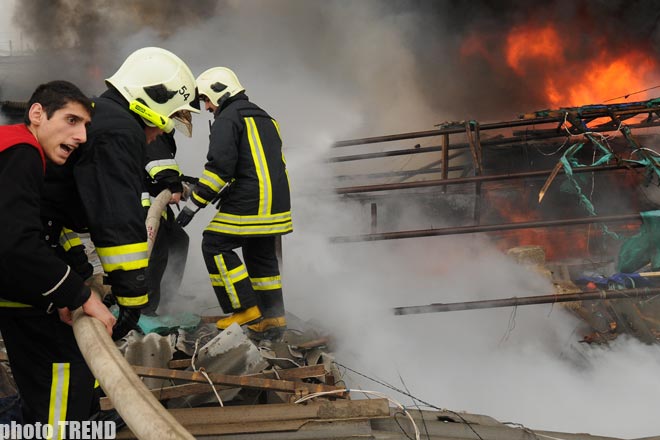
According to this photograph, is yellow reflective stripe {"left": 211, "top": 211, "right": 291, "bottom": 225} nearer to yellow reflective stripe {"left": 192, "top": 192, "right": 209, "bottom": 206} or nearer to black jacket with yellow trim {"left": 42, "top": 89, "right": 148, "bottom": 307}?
yellow reflective stripe {"left": 192, "top": 192, "right": 209, "bottom": 206}

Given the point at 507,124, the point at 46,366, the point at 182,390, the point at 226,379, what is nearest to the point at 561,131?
the point at 507,124

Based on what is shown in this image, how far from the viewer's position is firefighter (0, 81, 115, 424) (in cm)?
172

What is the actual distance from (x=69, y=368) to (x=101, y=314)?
0.32 m

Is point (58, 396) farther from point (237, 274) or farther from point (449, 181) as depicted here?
point (449, 181)

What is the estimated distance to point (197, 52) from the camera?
37.6 ft

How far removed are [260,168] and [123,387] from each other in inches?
90.6

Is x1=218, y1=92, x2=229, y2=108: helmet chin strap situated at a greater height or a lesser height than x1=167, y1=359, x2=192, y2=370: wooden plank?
greater

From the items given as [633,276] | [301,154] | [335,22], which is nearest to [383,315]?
[633,276]

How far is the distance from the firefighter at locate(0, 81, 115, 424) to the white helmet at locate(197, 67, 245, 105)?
1.93 m

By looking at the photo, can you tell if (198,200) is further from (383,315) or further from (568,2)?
(568,2)

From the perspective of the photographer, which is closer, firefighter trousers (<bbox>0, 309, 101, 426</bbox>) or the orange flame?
firefighter trousers (<bbox>0, 309, 101, 426</bbox>)

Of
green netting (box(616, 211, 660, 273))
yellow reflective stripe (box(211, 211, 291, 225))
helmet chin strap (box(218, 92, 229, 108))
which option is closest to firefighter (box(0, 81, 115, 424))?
yellow reflective stripe (box(211, 211, 291, 225))

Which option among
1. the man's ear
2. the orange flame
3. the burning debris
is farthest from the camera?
the orange flame

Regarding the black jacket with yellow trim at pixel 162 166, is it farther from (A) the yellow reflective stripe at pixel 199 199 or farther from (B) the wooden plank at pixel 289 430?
(B) the wooden plank at pixel 289 430
